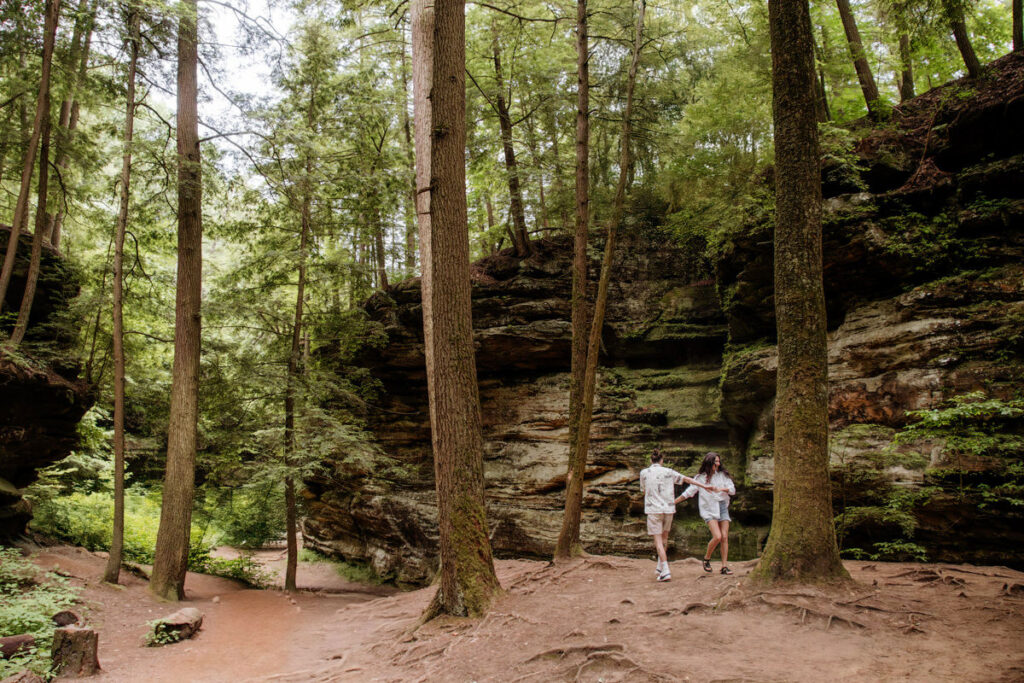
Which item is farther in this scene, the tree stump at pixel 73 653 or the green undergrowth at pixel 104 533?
the green undergrowth at pixel 104 533

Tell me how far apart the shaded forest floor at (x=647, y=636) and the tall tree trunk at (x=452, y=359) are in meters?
0.51

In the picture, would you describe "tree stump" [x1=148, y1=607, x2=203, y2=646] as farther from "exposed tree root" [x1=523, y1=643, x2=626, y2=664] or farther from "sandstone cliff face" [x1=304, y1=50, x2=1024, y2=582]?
"exposed tree root" [x1=523, y1=643, x2=626, y2=664]

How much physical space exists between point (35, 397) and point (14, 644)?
6.56 m

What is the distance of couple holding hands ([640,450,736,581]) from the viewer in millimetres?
7711

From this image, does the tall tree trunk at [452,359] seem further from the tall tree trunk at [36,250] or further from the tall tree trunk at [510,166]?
the tall tree trunk at [36,250]

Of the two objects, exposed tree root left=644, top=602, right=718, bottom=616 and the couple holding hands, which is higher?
the couple holding hands

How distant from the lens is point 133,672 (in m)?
6.19

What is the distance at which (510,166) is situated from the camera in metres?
13.8

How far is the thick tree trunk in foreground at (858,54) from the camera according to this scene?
11.5 meters

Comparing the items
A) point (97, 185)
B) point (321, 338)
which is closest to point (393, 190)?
point (321, 338)

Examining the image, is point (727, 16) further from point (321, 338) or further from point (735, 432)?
point (321, 338)

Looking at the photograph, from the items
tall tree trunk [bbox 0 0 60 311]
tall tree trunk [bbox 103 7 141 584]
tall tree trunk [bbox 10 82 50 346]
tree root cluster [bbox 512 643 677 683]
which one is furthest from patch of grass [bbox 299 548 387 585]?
tree root cluster [bbox 512 643 677 683]

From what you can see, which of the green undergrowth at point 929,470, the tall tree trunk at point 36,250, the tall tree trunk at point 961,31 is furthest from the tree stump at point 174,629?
the tall tree trunk at point 961,31

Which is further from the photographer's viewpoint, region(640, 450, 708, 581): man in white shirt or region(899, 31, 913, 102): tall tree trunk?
region(899, 31, 913, 102): tall tree trunk
